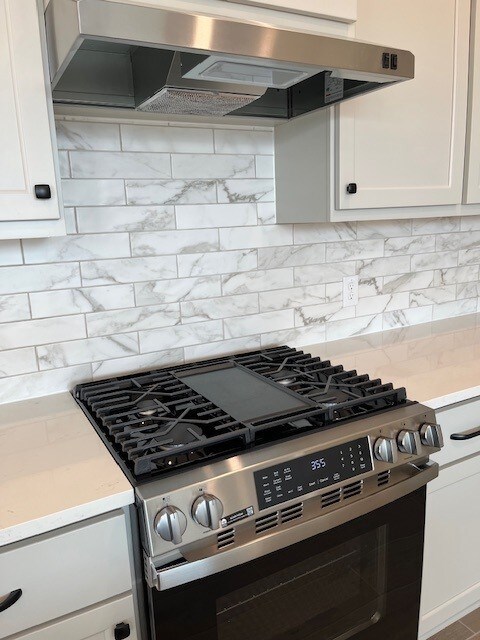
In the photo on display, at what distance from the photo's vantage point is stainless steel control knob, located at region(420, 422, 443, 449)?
125 cm

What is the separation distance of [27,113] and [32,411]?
2.56 feet

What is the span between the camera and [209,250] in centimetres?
169

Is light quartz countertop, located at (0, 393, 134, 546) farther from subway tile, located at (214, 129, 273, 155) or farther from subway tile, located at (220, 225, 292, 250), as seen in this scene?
subway tile, located at (214, 129, 273, 155)

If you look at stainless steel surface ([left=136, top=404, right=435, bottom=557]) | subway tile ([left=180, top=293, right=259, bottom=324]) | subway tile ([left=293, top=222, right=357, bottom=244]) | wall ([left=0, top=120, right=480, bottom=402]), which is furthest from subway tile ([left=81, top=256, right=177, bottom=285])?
stainless steel surface ([left=136, top=404, right=435, bottom=557])

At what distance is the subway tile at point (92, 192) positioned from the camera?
1437 millimetres

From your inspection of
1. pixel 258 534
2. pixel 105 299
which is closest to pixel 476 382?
pixel 258 534

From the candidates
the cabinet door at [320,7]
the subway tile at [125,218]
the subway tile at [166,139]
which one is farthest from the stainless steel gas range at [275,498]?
the cabinet door at [320,7]

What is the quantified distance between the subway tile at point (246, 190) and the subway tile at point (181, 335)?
0.43 m

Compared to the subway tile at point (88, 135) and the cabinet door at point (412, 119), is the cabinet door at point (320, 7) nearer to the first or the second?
the cabinet door at point (412, 119)

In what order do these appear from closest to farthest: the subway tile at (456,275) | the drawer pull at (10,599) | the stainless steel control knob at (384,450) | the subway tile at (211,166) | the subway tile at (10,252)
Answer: the drawer pull at (10,599)
the stainless steel control knob at (384,450)
the subway tile at (10,252)
the subway tile at (211,166)
the subway tile at (456,275)

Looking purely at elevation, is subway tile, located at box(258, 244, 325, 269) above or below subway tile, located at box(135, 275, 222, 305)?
above

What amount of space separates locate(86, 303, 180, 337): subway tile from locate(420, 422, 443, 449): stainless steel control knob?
843 millimetres

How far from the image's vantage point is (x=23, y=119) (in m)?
1.06

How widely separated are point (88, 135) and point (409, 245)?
139cm
